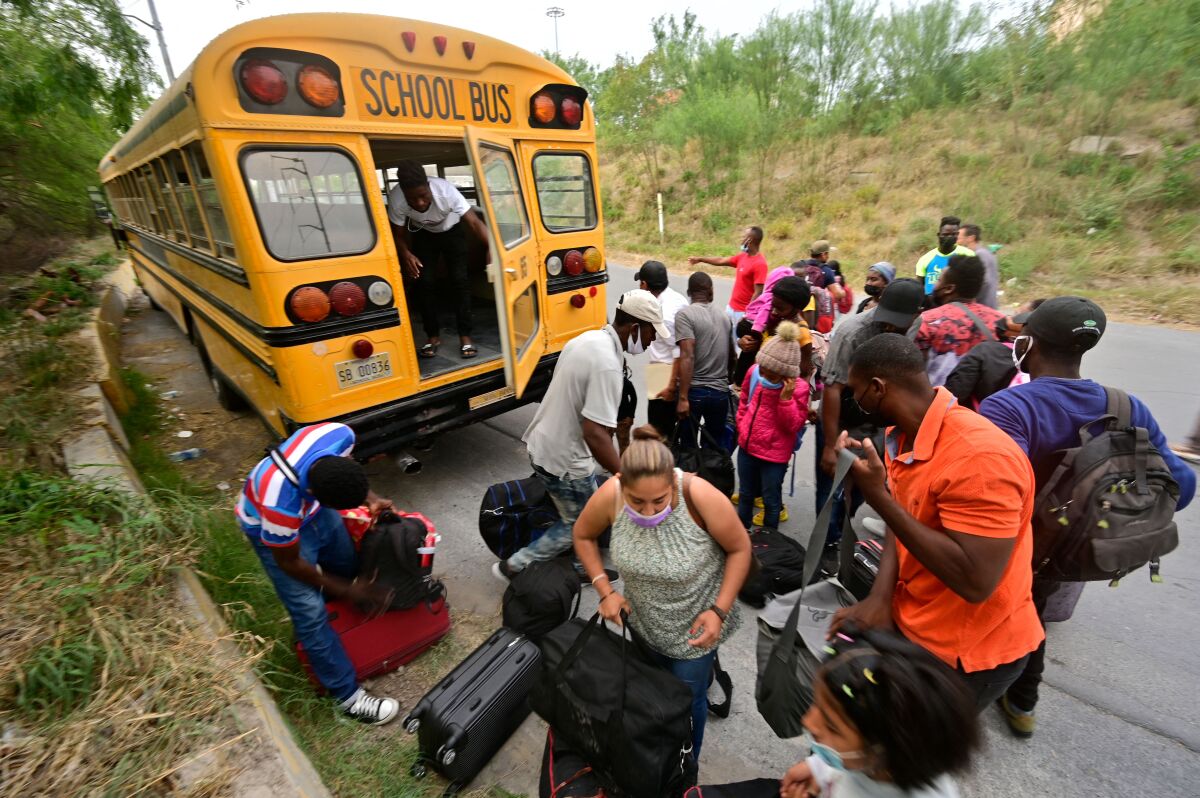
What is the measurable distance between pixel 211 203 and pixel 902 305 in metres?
4.23

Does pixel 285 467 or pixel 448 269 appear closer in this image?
pixel 285 467

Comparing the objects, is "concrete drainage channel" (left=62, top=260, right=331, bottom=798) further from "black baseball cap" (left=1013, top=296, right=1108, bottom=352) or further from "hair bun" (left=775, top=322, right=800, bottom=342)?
"black baseball cap" (left=1013, top=296, right=1108, bottom=352)

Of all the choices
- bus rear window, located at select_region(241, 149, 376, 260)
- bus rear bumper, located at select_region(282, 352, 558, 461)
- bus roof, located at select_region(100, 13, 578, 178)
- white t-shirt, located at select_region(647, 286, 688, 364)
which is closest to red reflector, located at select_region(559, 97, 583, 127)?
bus roof, located at select_region(100, 13, 578, 178)

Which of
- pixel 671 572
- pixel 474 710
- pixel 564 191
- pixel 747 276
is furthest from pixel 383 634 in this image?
pixel 747 276

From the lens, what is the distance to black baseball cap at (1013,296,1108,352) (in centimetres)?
187

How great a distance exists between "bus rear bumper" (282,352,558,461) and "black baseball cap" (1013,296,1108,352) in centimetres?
286

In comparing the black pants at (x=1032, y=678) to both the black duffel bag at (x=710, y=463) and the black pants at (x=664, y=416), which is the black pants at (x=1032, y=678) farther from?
the black pants at (x=664, y=416)

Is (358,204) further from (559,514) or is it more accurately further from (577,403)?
(559,514)

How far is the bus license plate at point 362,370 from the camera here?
136 inches

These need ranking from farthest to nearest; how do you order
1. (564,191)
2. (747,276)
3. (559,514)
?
(747,276) < (564,191) < (559,514)

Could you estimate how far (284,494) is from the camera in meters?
2.05

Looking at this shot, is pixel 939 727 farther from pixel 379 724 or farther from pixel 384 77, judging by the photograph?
pixel 384 77

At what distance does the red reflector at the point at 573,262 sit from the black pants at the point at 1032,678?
359 centimetres

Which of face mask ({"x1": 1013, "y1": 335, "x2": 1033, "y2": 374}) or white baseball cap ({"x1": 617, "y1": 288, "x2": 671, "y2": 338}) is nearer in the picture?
face mask ({"x1": 1013, "y1": 335, "x2": 1033, "y2": 374})
